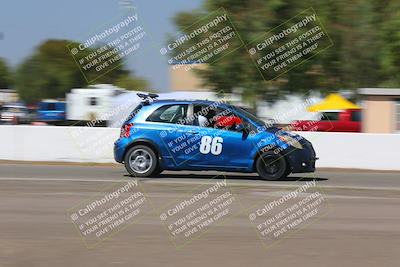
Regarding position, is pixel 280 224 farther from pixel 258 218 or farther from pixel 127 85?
pixel 127 85

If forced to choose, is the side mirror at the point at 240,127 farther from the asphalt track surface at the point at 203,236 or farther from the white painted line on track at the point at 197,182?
the asphalt track surface at the point at 203,236

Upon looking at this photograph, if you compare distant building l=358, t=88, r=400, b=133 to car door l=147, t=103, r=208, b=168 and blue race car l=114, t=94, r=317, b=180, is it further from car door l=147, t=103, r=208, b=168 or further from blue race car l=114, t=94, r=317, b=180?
car door l=147, t=103, r=208, b=168

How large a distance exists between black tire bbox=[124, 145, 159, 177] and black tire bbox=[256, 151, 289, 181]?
2119 millimetres

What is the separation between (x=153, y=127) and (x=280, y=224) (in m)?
6.24

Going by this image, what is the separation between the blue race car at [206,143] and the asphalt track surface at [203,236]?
4.00ft

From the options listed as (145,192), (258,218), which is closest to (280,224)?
(258,218)

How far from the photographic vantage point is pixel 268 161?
14.1 m

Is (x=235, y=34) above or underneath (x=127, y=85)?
underneath

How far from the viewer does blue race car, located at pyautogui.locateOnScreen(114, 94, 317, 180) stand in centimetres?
1406
